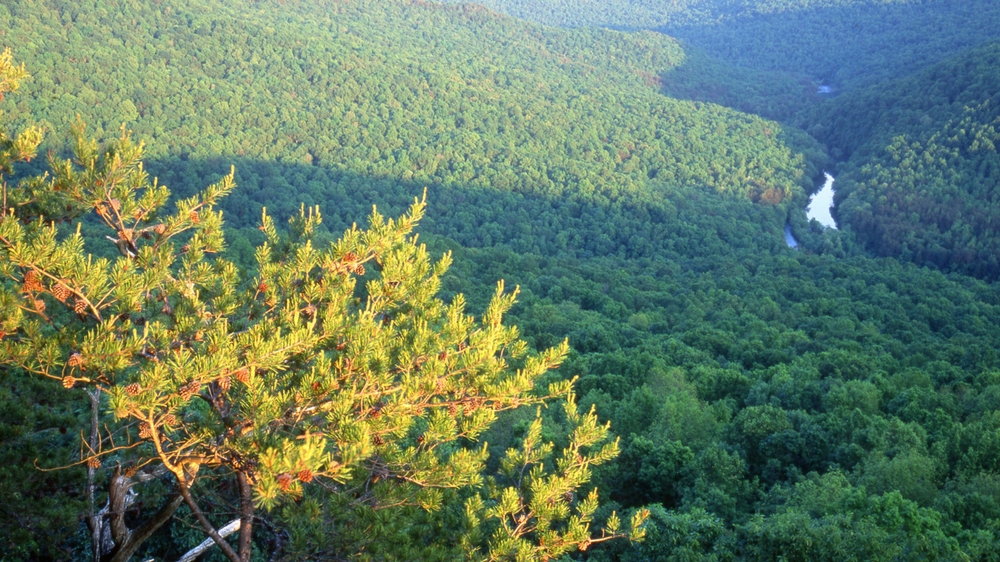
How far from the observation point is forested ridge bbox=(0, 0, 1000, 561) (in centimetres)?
1100

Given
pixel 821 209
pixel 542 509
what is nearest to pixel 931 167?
pixel 821 209

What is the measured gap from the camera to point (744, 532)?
39.3 feet

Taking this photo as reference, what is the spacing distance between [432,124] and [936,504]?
226 feet

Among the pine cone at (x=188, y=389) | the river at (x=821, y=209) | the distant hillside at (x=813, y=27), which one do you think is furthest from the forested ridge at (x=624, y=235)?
the distant hillside at (x=813, y=27)

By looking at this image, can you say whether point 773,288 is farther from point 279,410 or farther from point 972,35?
point 972,35

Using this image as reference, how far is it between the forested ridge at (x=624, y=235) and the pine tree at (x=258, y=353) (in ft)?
1.76

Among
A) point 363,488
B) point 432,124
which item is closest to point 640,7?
point 432,124

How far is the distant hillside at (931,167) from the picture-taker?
51.0m

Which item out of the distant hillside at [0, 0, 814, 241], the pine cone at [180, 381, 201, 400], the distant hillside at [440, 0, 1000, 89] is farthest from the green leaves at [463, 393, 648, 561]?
the distant hillside at [440, 0, 1000, 89]

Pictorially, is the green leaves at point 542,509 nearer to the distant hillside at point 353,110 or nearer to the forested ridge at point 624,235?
the forested ridge at point 624,235

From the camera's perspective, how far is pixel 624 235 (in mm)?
57562

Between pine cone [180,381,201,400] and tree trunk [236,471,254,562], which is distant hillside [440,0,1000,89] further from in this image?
pine cone [180,381,201,400]

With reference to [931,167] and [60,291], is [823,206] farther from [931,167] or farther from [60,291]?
[60,291]

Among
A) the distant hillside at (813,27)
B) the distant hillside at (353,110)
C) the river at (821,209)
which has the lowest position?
the distant hillside at (353,110)
